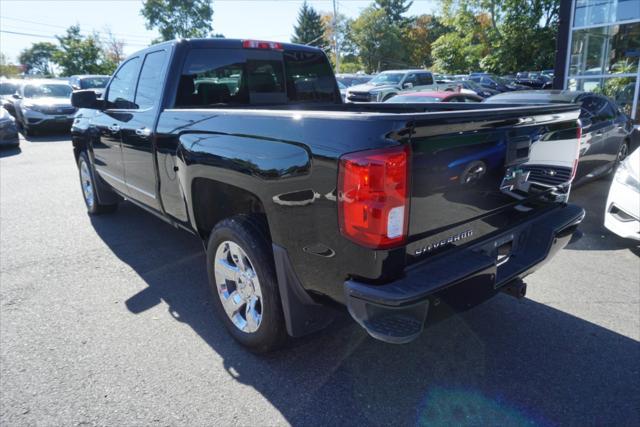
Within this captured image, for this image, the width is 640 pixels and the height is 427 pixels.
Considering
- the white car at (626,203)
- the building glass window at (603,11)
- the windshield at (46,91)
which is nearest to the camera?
the white car at (626,203)

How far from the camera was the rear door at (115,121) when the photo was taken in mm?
4145

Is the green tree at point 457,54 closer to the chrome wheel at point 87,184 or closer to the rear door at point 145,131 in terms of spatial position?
the chrome wheel at point 87,184

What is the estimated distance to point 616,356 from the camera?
2805mm

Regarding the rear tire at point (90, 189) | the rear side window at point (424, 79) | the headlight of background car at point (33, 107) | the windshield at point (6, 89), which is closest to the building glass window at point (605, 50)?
the rear side window at point (424, 79)

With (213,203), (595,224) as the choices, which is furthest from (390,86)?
(213,203)

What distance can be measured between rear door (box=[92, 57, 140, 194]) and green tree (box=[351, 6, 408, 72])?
2484 inches

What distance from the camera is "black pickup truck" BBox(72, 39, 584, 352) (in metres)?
1.94

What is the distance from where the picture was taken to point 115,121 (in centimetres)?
426

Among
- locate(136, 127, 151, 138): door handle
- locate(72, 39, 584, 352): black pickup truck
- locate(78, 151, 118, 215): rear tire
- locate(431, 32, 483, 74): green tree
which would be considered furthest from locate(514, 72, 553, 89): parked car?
locate(136, 127, 151, 138): door handle

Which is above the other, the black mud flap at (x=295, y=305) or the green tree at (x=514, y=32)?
the green tree at (x=514, y=32)

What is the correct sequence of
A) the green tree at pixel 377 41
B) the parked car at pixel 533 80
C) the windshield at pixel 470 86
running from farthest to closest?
the green tree at pixel 377 41 → the parked car at pixel 533 80 → the windshield at pixel 470 86

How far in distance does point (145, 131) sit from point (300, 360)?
219 centimetres

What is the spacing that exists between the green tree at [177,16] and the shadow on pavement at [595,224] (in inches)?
2018

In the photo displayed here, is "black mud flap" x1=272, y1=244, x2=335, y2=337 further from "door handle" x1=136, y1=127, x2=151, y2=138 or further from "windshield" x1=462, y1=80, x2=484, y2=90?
"windshield" x1=462, y1=80, x2=484, y2=90
